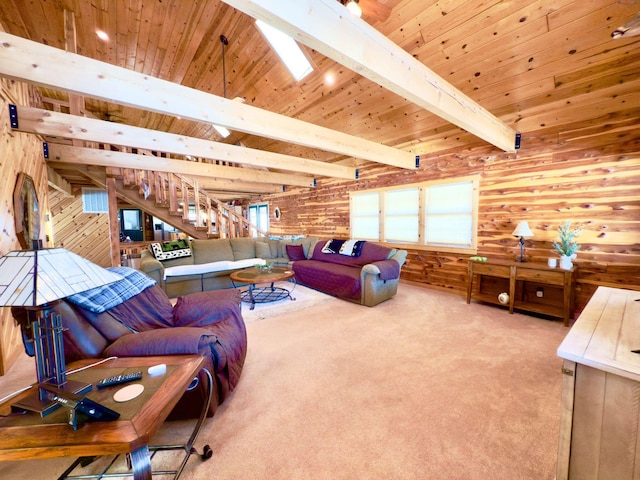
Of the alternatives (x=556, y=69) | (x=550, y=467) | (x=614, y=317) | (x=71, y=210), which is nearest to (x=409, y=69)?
(x=556, y=69)

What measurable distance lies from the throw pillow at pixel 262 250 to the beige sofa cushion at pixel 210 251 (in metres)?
0.59

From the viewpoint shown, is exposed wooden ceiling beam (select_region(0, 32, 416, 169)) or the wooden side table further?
exposed wooden ceiling beam (select_region(0, 32, 416, 169))

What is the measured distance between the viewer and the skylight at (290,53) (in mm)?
3378

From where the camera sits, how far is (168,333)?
1.51 meters

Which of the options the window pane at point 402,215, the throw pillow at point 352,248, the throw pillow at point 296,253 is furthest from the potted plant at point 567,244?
the throw pillow at point 296,253

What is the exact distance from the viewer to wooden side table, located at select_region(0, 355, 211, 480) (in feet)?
2.66

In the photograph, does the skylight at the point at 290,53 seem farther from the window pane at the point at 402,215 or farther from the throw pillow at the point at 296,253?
the throw pillow at the point at 296,253

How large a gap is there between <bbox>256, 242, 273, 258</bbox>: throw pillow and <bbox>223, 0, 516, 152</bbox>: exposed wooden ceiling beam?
4.33 metres

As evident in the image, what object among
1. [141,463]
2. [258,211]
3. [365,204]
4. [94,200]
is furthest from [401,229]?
[94,200]

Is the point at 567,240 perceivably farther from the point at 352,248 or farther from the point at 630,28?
the point at 352,248

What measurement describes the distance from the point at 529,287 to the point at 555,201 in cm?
120

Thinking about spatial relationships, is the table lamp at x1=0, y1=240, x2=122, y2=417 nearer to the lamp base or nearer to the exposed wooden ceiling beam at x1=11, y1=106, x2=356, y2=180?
the lamp base

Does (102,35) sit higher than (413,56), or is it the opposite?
(102,35)

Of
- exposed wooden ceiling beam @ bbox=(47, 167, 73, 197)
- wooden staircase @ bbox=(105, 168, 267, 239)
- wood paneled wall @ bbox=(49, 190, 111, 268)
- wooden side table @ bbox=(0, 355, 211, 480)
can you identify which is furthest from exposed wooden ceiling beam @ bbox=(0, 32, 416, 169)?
wood paneled wall @ bbox=(49, 190, 111, 268)
